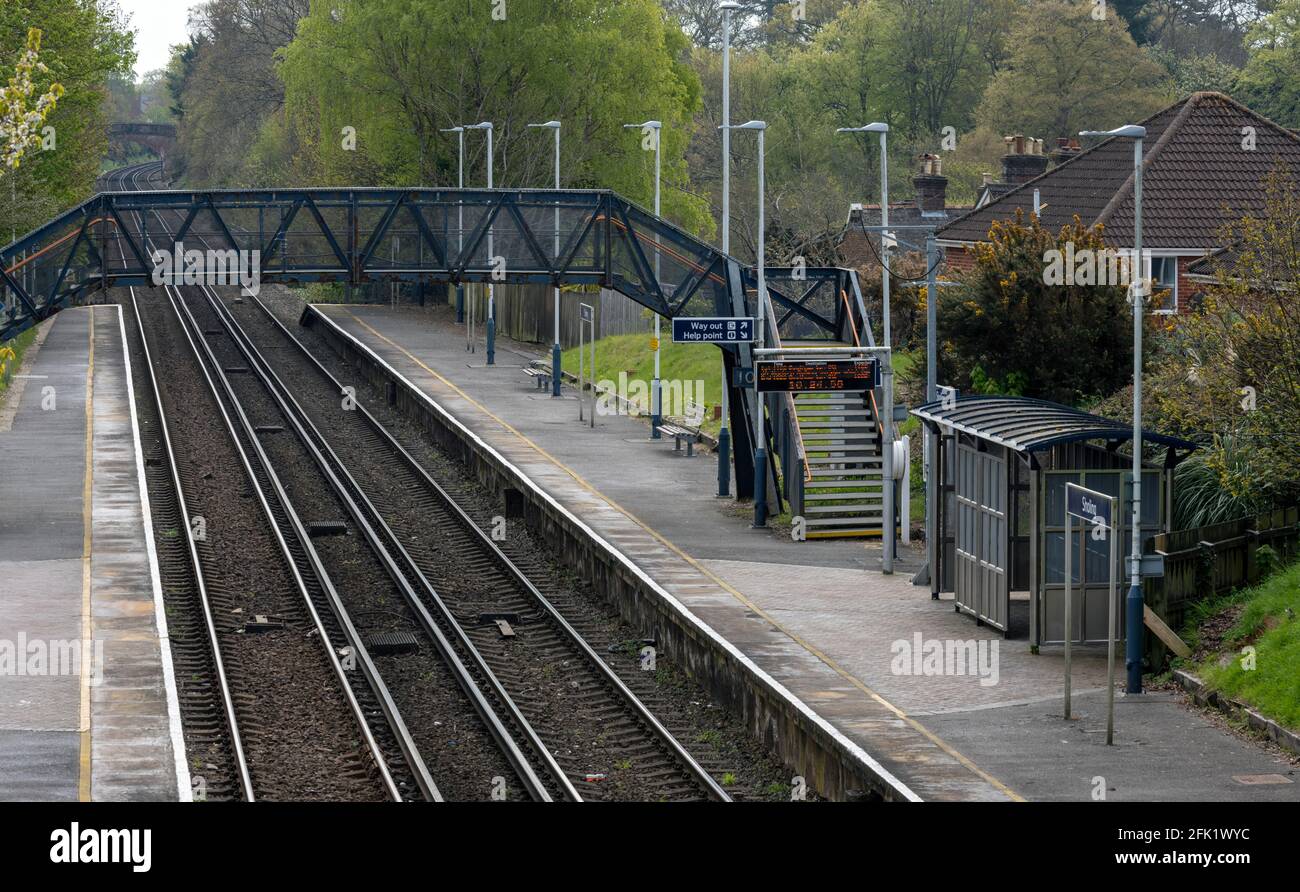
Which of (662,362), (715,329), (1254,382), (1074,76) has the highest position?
(1074,76)

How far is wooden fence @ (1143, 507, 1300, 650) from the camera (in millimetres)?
20406

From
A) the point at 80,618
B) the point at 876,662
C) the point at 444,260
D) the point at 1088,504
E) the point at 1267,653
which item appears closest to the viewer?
the point at 1088,504

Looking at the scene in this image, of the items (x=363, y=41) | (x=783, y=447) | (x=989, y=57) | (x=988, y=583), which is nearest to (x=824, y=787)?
(x=988, y=583)

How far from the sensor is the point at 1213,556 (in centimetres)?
2080

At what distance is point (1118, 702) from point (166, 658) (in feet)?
33.2

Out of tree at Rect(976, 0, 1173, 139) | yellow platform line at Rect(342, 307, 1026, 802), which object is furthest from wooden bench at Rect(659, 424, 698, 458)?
tree at Rect(976, 0, 1173, 139)

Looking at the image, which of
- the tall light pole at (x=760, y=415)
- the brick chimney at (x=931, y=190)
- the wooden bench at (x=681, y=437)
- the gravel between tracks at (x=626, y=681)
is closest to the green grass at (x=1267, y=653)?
the gravel between tracks at (x=626, y=681)

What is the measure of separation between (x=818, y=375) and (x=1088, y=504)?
33.9 feet

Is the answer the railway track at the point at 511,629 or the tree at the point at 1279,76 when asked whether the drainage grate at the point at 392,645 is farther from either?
the tree at the point at 1279,76

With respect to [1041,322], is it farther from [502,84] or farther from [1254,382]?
[502,84]

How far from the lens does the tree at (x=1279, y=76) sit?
67.4 m

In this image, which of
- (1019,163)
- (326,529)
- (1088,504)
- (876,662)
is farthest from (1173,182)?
(1088,504)

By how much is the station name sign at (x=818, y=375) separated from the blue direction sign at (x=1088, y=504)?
962 cm
